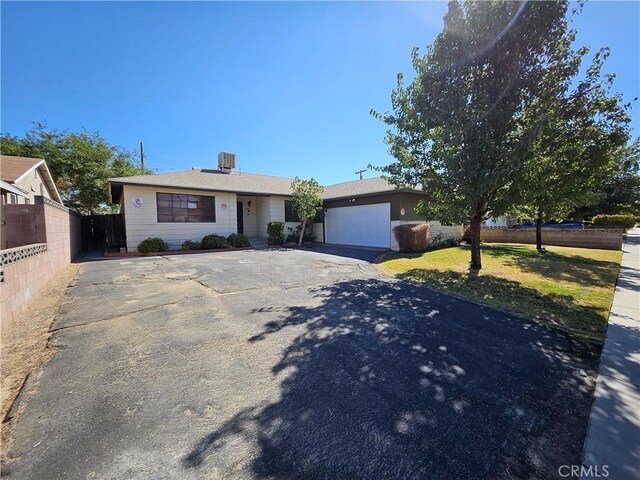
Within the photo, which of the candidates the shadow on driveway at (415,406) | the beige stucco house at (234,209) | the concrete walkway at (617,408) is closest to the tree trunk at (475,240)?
the beige stucco house at (234,209)

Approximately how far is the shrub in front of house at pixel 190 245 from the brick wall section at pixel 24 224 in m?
6.76

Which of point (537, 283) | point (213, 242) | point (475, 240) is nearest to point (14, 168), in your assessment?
point (213, 242)

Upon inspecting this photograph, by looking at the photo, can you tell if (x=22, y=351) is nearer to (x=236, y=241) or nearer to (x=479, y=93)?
(x=479, y=93)

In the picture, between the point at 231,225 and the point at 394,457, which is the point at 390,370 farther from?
the point at 231,225

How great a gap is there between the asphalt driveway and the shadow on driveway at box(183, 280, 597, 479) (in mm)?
13

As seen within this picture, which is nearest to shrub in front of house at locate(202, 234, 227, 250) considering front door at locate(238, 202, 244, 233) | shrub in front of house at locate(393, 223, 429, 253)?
front door at locate(238, 202, 244, 233)

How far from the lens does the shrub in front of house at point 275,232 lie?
16.2 metres

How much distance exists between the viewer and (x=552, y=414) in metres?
2.38

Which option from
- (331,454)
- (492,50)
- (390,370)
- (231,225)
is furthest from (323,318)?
(231,225)

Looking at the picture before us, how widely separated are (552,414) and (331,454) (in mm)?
1998

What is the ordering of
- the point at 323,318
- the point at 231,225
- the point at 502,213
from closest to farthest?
the point at 323,318 → the point at 502,213 → the point at 231,225

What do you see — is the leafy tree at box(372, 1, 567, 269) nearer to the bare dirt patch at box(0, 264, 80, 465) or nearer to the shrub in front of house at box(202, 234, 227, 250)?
the bare dirt patch at box(0, 264, 80, 465)

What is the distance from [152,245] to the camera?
12.6 meters

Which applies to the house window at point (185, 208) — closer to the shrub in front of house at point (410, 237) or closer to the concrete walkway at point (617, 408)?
the shrub in front of house at point (410, 237)
